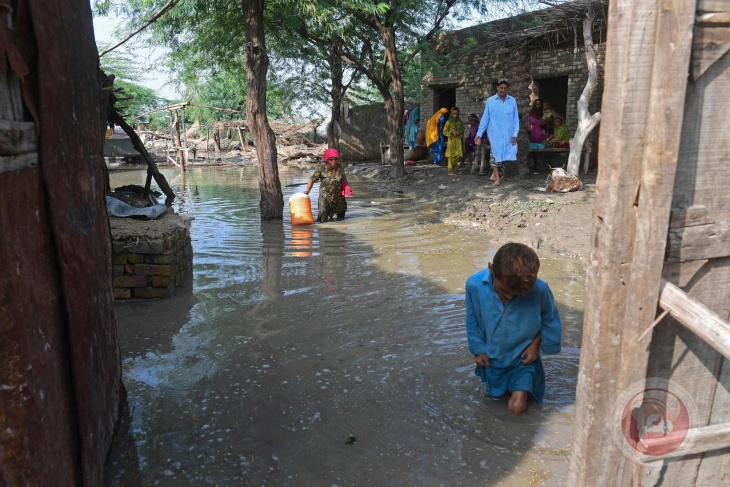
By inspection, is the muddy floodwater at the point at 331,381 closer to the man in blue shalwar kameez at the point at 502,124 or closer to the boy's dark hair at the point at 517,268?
the boy's dark hair at the point at 517,268

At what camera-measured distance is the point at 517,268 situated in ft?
9.49

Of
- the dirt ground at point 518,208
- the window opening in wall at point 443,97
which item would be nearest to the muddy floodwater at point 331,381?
the dirt ground at point 518,208

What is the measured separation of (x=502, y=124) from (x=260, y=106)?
4646 mm

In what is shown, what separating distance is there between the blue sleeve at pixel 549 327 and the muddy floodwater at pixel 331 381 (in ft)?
1.31

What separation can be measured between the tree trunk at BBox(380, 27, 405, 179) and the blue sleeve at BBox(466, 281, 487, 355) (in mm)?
10772

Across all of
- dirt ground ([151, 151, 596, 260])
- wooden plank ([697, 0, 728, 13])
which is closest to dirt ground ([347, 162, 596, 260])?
dirt ground ([151, 151, 596, 260])

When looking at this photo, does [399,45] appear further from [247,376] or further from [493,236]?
[247,376]

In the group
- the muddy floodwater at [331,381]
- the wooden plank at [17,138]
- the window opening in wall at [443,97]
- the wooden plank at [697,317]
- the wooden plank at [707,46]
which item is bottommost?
the muddy floodwater at [331,381]

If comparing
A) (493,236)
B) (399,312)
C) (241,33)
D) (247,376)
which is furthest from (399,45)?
(247,376)

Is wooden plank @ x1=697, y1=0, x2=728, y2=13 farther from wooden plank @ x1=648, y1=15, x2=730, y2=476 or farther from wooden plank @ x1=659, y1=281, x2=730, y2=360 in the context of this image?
wooden plank @ x1=659, y1=281, x2=730, y2=360

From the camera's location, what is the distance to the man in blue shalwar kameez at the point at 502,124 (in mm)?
10586

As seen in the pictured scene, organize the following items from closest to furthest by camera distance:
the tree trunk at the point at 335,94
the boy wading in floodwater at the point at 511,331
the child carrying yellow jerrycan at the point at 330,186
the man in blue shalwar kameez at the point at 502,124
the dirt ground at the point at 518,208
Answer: the boy wading in floodwater at the point at 511,331, the dirt ground at the point at 518,208, the child carrying yellow jerrycan at the point at 330,186, the man in blue shalwar kameez at the point at 502,124, the tree trunk at the point at 335,94

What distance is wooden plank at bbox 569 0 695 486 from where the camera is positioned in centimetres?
152

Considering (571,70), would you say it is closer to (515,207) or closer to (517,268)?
(515,207)
